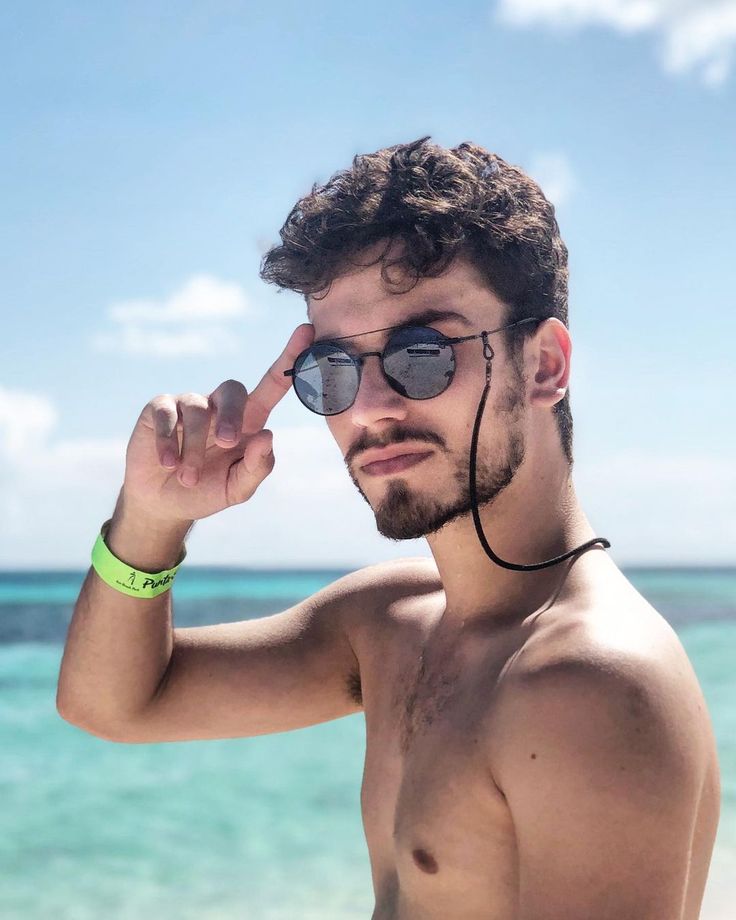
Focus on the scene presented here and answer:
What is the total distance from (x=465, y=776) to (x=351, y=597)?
2.89 feet

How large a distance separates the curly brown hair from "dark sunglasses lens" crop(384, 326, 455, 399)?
134 mm

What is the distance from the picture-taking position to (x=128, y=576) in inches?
104

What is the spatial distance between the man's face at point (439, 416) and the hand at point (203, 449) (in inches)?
10.8

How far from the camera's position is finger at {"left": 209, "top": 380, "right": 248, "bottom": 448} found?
7.88 ft

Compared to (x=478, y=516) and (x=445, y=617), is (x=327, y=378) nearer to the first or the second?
(x=478, y=516)

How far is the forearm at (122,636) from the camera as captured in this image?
2.64 meters

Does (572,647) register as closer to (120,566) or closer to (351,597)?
(351,597)

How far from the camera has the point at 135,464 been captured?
2584 mm

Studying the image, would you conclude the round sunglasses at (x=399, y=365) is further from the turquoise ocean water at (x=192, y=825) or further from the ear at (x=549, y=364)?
the turquoise ocean water at (x=192, y=825)

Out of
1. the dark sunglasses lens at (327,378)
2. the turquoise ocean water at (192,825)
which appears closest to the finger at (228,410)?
the dark sunglasses lens at (327,378)

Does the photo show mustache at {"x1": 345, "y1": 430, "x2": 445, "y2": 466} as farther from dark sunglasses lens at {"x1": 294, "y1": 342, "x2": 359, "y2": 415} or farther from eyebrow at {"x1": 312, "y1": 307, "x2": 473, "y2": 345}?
eyebrow at {"x1": 312, "y1": 307, "x2": 473, "y2": 345}

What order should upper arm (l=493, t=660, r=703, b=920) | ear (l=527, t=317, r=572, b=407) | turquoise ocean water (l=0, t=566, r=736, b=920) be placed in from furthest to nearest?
turquoise ocean water (l=0, t=566, r=736, b=920) → ear (l=527, t=317, r=572, b=407) → upper arm (l=493, t=660, r=703, b=920)

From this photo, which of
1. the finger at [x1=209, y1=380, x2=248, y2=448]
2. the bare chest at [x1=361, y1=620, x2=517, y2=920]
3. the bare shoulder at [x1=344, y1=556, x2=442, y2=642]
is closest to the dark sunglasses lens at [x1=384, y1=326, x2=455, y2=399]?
the finger at [x1=209, y1=380, x2=248, y2=448]

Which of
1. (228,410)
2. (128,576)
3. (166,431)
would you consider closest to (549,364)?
(228,410)
